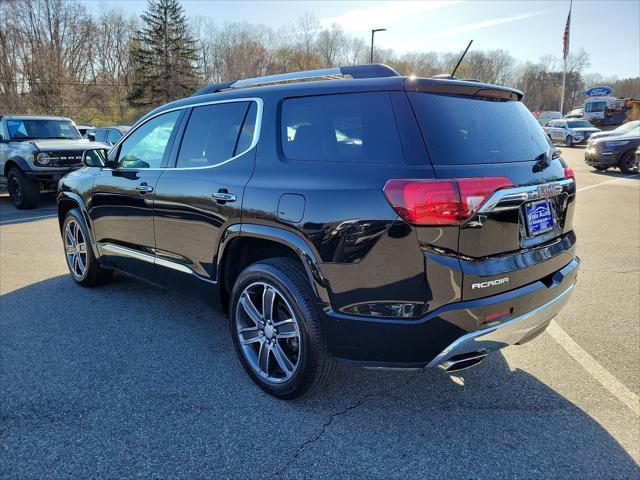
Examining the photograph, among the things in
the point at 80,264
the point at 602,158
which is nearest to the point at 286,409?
the point at 80,264

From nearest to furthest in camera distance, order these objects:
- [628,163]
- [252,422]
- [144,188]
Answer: [252,422]
[144,188]
[628,163]

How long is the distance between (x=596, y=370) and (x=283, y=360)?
85.1 inches

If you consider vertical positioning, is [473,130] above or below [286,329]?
above

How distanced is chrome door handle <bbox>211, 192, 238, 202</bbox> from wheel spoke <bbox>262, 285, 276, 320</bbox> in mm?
606

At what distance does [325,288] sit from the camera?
244 centimetres

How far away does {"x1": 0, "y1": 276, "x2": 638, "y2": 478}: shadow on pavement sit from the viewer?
7.49 feet

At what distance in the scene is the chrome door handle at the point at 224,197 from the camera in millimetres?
2928

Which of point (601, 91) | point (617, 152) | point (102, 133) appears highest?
point (601, 91)

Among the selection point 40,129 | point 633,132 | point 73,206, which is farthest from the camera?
point 633,132

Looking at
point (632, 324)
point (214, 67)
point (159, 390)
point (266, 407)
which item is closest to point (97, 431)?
point (159, 390)

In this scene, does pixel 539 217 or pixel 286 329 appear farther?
pixel 286 329

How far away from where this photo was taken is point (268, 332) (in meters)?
2.90

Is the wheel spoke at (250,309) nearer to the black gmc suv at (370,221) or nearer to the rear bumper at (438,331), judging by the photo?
the black gmc suv at (370,221)

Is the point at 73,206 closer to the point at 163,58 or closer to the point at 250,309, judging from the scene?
the point at 250,309
